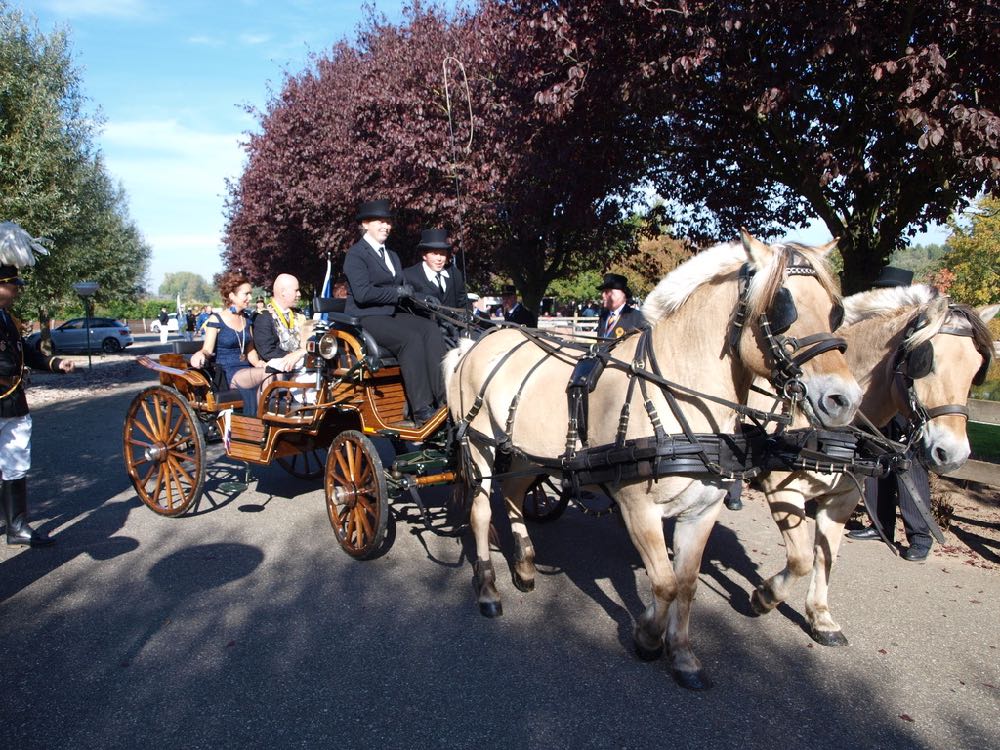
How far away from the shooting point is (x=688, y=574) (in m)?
3.72

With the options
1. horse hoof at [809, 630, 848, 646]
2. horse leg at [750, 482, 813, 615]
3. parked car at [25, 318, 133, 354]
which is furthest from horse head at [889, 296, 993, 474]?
parked car at [25, 318, 133, 354]

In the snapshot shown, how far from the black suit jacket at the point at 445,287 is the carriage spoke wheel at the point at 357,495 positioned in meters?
1.39

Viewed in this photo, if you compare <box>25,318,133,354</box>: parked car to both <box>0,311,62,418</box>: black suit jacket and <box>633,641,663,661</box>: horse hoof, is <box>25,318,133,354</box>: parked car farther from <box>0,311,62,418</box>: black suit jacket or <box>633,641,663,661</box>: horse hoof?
<box>633,641,663,661</box>: horse hoof

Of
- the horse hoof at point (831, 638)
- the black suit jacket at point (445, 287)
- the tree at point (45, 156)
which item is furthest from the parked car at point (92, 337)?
the horse hoof at point (831, 638)

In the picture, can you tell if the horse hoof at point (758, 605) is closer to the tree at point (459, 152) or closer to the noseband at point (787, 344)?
the noseband at point (787, 344)

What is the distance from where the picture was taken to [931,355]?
12.7ft

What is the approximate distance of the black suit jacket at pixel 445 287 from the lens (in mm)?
6055

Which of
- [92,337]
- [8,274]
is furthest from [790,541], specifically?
[92,337]

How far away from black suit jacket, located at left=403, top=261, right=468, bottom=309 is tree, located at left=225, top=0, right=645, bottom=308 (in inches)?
16.5

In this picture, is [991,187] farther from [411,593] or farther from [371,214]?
[411,593]

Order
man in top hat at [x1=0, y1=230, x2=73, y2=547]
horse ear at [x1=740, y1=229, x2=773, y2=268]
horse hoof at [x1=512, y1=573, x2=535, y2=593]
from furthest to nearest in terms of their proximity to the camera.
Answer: man in top hat at [x1=0, y1=230, x2=73, y2=547], horse hoof at [x1=512, y1=573, x2=535, y2=593], horse ear at [x1=740, y1=229, x2=773, y2=268]

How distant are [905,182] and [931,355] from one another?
13.7 ft

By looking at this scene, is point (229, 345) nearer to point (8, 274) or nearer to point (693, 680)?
point (8, 274)

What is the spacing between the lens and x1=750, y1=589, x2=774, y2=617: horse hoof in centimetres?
441
